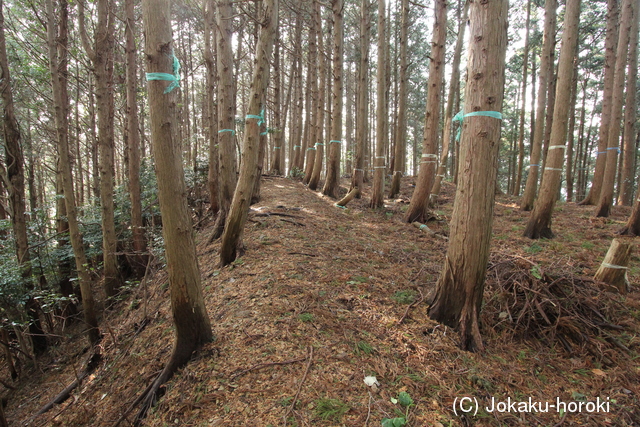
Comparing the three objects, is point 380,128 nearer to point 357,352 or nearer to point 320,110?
point 320,110

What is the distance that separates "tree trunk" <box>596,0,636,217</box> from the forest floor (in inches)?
156

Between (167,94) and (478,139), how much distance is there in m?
2.65

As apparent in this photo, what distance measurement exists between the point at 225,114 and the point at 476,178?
16.1 ft

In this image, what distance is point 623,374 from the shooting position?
2650mm

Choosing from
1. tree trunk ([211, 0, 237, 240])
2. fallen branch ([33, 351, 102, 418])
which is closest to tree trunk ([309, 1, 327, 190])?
tree trunk ([211, 0, 237, 240])

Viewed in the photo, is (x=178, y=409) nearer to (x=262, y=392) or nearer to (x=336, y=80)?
(x=262, y=392)

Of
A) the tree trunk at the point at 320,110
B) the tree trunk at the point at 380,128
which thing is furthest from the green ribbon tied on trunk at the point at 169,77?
the tree trunk at the point at 320,110

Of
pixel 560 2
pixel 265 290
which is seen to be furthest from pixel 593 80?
pixel 265 290

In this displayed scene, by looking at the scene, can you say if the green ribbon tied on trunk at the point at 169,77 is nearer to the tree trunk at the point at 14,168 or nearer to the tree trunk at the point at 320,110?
the tree trunk at the point at 14,168

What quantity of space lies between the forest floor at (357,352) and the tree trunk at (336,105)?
209 inches

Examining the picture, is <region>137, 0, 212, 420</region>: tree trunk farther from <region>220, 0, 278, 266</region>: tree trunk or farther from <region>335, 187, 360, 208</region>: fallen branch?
<region>335, 187, 360, 208</region>: fallen branch

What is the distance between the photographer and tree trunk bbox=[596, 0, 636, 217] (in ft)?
27.0

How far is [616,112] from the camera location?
27.9 feet

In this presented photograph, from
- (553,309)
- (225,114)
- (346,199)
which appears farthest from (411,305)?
(346,199)
